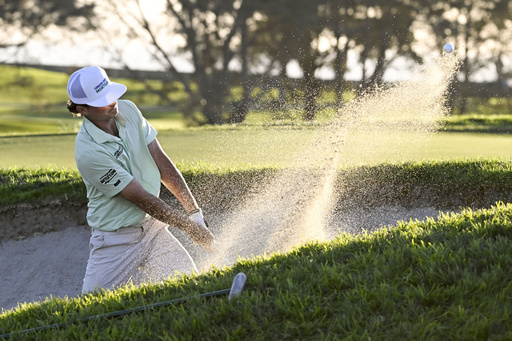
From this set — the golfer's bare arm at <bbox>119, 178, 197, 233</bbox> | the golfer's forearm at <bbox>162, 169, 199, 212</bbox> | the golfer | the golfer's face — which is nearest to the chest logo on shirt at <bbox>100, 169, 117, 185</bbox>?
the golfer

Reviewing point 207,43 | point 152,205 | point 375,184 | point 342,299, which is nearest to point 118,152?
point 152,205

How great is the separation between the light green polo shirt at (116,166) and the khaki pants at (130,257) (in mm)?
96

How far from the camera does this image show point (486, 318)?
9.24 feet

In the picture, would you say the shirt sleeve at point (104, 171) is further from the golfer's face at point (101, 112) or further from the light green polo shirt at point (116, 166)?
the golfer's face at point (101, 112)

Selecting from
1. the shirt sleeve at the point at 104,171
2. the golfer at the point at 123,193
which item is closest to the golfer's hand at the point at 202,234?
the golfer at the point at 123,193

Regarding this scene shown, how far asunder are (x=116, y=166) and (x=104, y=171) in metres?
0.09

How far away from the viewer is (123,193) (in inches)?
162

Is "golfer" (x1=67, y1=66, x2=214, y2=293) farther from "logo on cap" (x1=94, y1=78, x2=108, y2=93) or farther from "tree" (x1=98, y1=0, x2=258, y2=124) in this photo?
"tree" (x1=98, y1=0, x2=258, y2=124)

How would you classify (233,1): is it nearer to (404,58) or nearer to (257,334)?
(404,58)

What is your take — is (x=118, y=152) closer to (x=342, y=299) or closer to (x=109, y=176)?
(x=109, y=176)

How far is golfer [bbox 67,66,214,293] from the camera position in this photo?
13.4ft

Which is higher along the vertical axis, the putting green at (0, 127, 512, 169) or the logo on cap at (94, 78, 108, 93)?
the logo on cap at (94, 78, 108, 93)

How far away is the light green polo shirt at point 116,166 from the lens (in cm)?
405

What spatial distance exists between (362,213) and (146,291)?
10.3 ft
